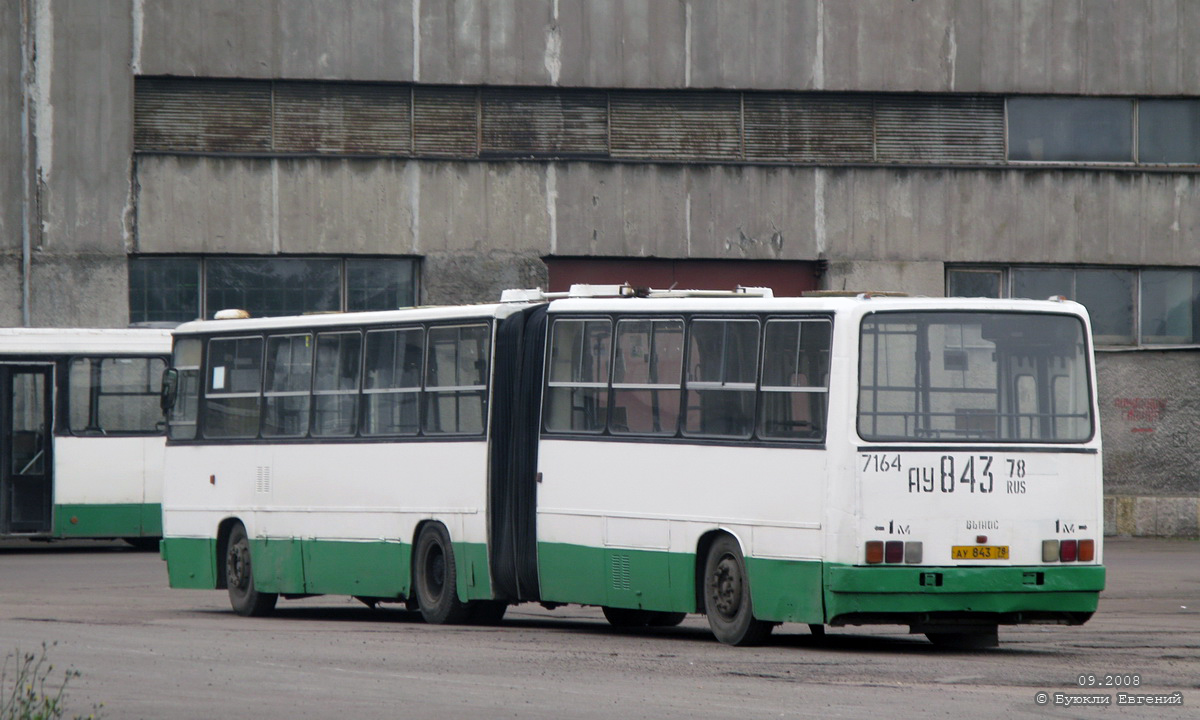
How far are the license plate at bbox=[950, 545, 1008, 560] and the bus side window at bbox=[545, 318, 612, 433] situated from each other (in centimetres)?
338

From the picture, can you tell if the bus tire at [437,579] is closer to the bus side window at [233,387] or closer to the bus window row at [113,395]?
the bus side window at [233,387]

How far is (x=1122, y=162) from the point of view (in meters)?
35.0

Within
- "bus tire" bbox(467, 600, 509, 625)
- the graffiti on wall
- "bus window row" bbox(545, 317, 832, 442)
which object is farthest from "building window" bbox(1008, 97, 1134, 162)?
"bus window row" bbox(545, 317, 832, 442)

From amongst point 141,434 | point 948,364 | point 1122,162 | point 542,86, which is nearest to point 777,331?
point 948,364

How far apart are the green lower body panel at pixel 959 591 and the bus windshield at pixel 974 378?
97cm

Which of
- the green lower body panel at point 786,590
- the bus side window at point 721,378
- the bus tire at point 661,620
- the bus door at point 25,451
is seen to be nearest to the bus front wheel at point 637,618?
the bus tire at point 661,620

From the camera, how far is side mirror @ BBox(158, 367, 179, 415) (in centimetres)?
2117

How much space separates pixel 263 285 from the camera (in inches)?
1309

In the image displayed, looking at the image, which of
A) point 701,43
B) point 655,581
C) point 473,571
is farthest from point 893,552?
point 701,43

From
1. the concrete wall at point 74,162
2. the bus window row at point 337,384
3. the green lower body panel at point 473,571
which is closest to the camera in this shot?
the green lower body panel at point 473,571

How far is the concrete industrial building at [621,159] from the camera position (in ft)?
106

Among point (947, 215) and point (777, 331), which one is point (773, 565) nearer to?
point (777, 331)

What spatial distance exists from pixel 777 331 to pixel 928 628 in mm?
2446

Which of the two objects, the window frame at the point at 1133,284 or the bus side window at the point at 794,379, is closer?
the bus side window at the point at 794,379
